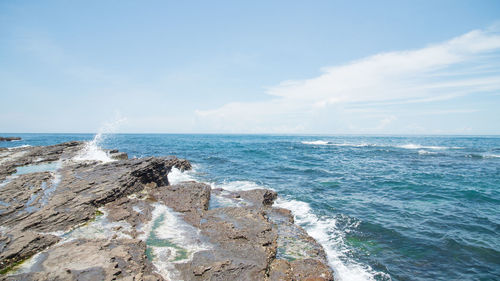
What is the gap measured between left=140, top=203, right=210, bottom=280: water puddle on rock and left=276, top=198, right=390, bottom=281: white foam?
16.1 ft

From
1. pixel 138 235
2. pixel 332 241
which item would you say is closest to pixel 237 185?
pixel 332 241

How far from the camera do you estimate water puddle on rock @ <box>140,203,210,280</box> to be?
252 inches

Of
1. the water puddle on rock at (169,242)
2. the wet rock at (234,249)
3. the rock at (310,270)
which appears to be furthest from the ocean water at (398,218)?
the water puddle on rock at (169,242)

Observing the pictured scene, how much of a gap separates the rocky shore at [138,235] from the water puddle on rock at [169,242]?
1.2 inches

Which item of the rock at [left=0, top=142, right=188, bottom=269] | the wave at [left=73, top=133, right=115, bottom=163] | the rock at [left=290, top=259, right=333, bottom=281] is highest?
the wave at [left=73, top=133, right=115, bottom=163]

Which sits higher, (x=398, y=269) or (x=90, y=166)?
(x=90, y=166)

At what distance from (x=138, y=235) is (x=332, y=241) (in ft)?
26.1

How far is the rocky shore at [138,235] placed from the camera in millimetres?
5883

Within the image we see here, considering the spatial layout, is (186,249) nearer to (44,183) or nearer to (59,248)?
(59,248)

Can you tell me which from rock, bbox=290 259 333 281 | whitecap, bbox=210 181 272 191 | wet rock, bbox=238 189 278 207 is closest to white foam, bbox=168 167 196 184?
whitecap, bbox=210 181 272 191

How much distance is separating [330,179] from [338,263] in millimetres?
13730

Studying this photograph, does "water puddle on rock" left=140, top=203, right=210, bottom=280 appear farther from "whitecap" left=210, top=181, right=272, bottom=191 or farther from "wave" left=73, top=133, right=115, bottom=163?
"wave" left=73, top=133, right=115, bottom=163

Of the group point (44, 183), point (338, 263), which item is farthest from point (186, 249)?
point (44, 183)

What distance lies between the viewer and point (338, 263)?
27.5 ft
